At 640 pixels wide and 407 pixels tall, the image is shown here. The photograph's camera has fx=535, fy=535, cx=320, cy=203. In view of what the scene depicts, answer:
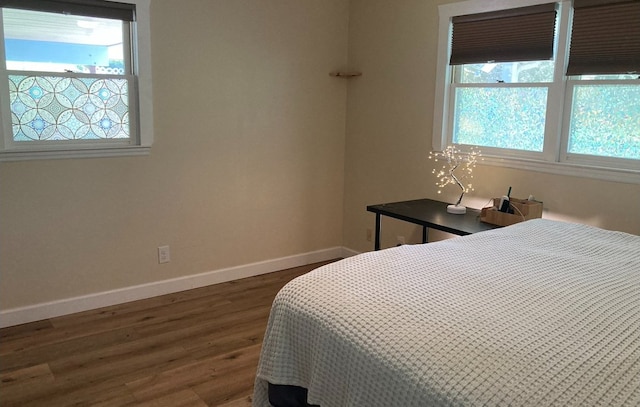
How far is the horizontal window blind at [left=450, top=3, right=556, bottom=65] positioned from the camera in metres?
3.15

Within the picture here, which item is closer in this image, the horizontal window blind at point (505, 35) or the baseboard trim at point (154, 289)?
the horizontal window blind at point (505, 35)

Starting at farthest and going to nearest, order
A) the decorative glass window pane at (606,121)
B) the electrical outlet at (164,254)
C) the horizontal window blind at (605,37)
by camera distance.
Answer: the electrical outlet at (164,254) → the decorative glass window pane at (606,121) → the horizontal window blind at (605,37)

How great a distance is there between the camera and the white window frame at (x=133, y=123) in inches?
121

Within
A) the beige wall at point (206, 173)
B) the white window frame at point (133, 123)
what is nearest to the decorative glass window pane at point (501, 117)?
the beige wall at point (206, 173)

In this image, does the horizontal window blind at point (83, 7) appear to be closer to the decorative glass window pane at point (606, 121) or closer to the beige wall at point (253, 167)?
the beige wall at point (253, 167)

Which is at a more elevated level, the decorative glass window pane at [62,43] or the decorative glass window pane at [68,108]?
the decorative glass window pane at [62,43]

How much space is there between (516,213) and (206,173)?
6.97 feet

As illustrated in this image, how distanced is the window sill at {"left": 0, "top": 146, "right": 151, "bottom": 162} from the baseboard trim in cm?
92

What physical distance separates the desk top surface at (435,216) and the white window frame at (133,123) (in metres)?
1.60

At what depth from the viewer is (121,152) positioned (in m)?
3.46

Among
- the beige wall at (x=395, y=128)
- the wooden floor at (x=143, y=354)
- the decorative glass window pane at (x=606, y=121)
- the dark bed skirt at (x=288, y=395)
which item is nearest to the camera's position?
the dark bed skirt at (x=288, y=395)

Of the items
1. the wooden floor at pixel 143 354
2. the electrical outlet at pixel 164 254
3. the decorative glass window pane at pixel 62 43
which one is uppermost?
the decorative glass window pane at pixel 62 43

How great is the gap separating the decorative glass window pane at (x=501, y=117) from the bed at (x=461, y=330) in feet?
4.26

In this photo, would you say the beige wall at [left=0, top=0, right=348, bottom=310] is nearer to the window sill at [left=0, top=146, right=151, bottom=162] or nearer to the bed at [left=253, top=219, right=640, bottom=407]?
the window sill at [left=0, top=146, right=151, bottom=162]
